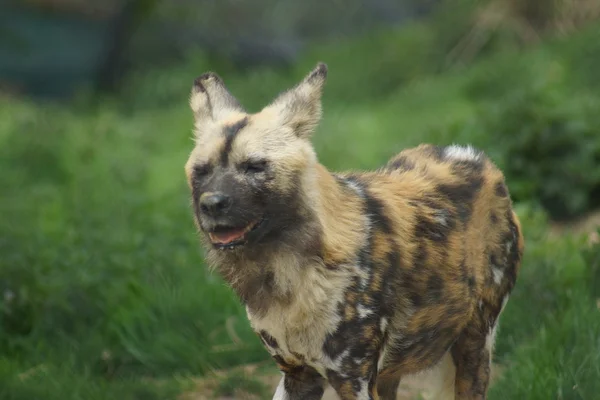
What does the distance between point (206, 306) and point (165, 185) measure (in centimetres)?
245

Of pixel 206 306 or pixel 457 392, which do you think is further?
pixel 206 306

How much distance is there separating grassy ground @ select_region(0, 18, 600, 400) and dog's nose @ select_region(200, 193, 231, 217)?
135cm

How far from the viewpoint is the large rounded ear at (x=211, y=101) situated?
316cm

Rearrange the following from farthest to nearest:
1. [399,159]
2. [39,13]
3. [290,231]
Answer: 1. [39,13]
2. [399,159]
3. [290,231]

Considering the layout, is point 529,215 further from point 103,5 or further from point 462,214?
point 103,5

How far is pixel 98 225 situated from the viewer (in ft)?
19.7

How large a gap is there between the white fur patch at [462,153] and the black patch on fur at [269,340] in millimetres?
961

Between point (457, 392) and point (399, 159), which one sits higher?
point (399, 159)

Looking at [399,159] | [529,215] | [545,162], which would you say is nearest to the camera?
[399,159]

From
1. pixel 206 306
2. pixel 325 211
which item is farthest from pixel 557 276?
pixel 325 211

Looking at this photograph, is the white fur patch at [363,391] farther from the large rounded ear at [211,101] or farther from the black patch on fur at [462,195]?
the large rounded ear at [211,101]

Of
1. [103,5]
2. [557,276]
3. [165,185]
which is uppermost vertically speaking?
[103,5]

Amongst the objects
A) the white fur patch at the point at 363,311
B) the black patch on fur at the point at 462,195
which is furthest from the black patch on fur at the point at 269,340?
the black patch on fur at the point at 462,195

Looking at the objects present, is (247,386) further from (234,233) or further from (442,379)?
(234,233)
